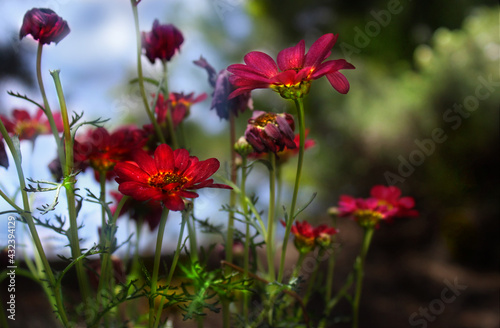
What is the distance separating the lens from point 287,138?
258 millimetres

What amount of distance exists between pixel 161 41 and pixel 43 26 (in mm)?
83

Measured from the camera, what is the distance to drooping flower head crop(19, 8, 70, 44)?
25 cm

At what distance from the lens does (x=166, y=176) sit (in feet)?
0.82

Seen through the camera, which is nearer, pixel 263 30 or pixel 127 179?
pixel 127 179

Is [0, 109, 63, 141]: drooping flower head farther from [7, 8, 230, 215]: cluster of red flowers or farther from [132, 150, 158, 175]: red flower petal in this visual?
[132, 150, 158, 175]: red flower petal

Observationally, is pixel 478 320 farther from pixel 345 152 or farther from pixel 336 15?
pixel 336 15

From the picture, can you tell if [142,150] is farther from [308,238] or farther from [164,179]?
[308,238]

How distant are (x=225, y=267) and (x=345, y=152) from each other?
5.61 feet

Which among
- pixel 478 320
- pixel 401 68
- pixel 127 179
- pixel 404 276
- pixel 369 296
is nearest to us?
pixel 127 179

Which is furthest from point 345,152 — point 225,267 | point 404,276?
point 225,267

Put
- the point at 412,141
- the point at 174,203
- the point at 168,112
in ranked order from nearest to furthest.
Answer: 1. the point at 174,203
2. the point at 168,112
3. the point at 412,141

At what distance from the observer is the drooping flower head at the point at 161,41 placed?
0.31m

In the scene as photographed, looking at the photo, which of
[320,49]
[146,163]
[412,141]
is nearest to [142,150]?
[146,163]

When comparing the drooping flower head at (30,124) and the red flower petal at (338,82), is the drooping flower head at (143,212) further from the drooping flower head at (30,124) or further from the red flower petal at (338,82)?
the red flower petal at (338,82)
